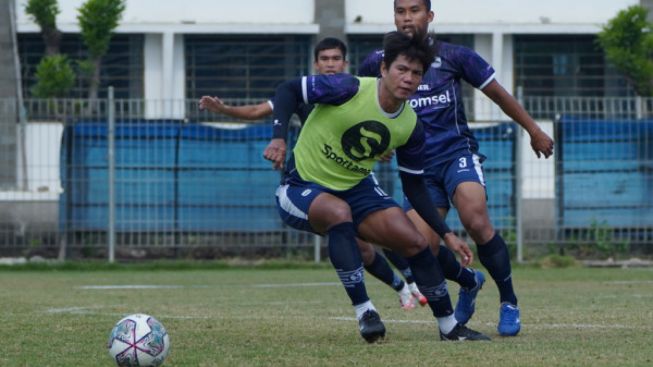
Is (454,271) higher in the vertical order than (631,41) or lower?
lower

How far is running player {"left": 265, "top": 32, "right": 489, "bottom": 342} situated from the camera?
825 cm

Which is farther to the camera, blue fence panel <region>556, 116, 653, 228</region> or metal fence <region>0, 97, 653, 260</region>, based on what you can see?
blue fence panel <region>556, 116, 653, 228</region>

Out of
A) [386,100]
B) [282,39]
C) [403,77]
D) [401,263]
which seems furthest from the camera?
[282,39]

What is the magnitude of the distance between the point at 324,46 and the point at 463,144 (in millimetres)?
2706

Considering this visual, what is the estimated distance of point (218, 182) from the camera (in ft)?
65.9

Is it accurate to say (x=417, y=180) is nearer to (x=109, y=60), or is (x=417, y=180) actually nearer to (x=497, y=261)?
(x=497, y=261)

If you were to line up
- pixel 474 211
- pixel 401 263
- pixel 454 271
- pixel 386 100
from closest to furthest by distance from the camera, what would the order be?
pixel 386 100, pixel 474 211, pixel 454 271, pixel 401 263

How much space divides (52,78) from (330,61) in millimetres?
13734

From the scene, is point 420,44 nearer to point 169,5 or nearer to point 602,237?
point 602,237

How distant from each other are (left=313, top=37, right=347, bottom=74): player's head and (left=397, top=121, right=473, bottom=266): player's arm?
3.15 metres

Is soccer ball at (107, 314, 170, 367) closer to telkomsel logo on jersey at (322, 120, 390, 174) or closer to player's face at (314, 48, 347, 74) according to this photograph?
telkomsel logo on jersey at (322, 120, 390, 174)

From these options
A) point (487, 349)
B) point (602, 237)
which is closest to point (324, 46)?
point (487, 349)

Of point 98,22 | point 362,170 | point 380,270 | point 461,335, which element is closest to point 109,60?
point 98,22

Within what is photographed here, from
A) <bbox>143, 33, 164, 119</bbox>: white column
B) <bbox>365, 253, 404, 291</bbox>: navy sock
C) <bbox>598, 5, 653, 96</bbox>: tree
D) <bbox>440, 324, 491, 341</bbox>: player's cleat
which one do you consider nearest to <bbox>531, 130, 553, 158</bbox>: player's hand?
<bbox>440, 324, 491, 341</bbox>: player's cleat
